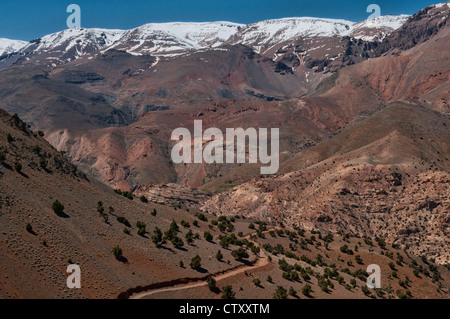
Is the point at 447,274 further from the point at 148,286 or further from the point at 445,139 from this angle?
the point at 445,139

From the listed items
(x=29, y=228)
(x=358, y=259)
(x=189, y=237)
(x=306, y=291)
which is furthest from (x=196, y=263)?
(x=358, y=259)

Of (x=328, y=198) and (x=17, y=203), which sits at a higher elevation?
(x=328, y=198)

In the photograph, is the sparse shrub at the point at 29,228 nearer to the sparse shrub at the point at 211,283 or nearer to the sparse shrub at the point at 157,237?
the sparse shrub at the point at 157,237

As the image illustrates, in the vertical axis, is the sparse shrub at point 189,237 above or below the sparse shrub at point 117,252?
above

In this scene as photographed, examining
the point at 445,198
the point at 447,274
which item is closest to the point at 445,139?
the point at 445,198

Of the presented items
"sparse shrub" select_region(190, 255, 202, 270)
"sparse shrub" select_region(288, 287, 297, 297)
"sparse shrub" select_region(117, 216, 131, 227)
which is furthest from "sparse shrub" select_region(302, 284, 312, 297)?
"sparse shrub" select_region(117, 216, 131, 227)

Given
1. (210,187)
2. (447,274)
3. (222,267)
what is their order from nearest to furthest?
(222,267), (447,274), (210,187)

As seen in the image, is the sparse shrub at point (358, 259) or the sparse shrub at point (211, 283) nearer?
the sparse shrub at point (211, 283)

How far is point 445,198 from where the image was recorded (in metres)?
86.5

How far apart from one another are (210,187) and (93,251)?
94.6 m

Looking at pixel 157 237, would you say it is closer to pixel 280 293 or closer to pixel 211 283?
pixel 211 283

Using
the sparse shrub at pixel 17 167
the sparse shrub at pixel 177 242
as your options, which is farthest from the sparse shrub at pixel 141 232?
the sparse shrub at pixel 17 167

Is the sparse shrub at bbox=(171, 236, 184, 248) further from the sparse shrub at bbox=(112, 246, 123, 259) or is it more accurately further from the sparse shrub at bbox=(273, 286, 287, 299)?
the sparse shrub at bbox=(273, 286, 287, 299)

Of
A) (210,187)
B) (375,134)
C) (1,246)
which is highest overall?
(375,134)
